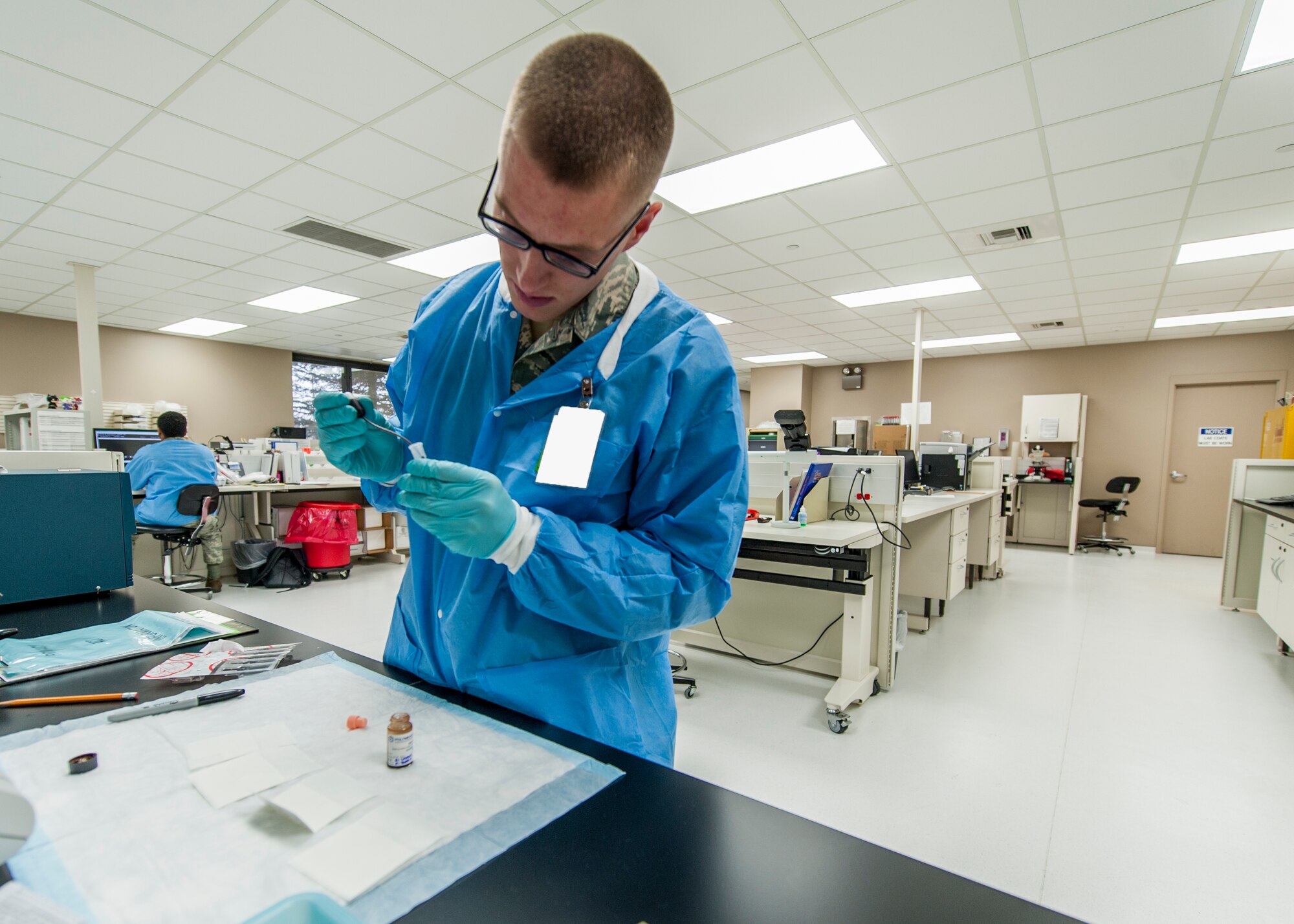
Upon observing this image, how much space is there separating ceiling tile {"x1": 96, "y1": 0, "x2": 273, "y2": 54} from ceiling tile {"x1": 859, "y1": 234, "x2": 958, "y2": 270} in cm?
376

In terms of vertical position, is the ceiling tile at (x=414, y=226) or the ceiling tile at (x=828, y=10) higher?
the ceiling tile at (x=828, y=10)

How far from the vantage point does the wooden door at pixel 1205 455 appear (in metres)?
6.64

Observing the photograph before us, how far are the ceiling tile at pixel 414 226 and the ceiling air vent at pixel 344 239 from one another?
0.55 feet

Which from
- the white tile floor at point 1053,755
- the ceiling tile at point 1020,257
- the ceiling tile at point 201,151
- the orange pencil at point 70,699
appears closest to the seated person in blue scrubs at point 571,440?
the orange pencil at point 70,699

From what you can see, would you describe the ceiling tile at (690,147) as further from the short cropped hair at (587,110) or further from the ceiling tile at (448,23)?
the short cropped hair at (587,110)

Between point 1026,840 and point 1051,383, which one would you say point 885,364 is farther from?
point 1026,840

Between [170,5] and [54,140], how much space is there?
1515mm

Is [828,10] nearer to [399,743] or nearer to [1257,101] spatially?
[1257,101]

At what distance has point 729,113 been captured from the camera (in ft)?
8.68

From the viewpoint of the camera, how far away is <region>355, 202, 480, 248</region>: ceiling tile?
12.3 ft

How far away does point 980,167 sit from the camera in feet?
10.1

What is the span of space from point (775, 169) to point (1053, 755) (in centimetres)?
296

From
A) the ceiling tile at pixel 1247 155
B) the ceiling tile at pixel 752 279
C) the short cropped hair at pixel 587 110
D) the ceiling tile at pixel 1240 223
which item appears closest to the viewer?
the short cropped hair at pixel 587 110

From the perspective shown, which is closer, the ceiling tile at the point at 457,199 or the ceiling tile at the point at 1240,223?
the ceiling tile at the point at 457,199
